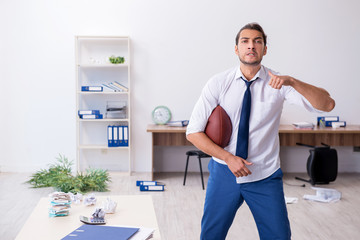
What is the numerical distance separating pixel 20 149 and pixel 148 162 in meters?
1.80

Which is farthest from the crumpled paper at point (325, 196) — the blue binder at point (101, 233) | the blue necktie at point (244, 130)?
the blue binder at point (101, 233)

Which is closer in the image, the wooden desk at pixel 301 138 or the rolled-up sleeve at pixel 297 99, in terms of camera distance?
the rolled-up sleeve at pixel 297 99

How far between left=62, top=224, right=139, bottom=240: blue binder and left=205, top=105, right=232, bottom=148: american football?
685 mm

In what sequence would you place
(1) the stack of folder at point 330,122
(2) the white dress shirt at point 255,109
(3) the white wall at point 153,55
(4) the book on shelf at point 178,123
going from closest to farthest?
(2) the white dress shirt at point 255,109
(4) the book on shelf at point 178,123
(1) the stack of folder at point 330,122
(3) the white wall at point 153,55

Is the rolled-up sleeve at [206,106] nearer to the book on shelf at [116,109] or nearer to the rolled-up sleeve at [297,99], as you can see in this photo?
the rolled-up sleeve at [297,99]

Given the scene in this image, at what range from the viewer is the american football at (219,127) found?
7.15 feet

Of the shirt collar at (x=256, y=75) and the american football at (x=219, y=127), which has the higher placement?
the shirt collar at (x=256, y=75)

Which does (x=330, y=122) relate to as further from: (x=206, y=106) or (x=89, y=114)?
(x=206, y=106)

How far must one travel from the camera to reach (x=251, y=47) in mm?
2145

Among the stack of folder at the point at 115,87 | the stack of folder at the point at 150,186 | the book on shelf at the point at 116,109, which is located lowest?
the stack of folder at the point at 150,186

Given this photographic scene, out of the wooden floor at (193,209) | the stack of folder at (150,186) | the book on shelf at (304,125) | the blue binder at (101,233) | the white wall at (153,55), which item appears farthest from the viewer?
the white wall at (153,55)

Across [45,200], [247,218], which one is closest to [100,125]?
[247,218]

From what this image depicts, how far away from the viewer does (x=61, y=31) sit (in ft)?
18.8

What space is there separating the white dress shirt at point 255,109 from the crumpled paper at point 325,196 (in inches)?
98.5
